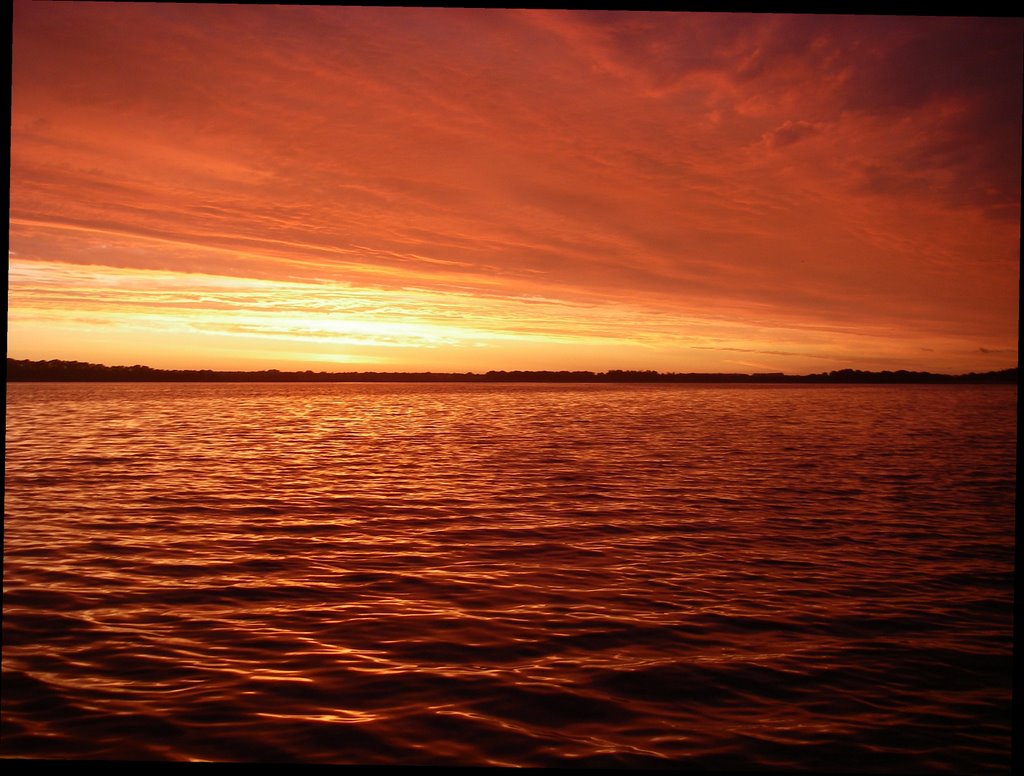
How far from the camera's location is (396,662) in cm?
634

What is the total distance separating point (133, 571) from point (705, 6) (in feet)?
30.4

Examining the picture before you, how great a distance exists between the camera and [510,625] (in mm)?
7371

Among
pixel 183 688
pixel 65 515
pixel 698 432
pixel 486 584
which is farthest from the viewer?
pixel 698 432

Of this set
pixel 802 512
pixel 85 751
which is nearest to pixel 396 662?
pixel 85 751

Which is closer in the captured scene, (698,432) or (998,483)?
(998,483)

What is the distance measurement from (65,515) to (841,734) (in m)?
12.7

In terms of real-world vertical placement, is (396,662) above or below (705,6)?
below

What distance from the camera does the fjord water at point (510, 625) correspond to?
511 centimetres

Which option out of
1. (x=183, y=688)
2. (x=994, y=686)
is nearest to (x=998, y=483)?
(x=994, y=686)

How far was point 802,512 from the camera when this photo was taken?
1485 cm

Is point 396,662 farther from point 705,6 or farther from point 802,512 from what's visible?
point 802,512

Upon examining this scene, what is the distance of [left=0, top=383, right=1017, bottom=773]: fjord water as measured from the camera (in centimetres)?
511

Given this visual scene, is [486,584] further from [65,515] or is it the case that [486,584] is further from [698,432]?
[698,432]

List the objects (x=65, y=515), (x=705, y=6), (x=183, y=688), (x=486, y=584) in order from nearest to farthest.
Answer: (x=705, y=6) → (x=183, y=688) → (x=486, y=584) → (x=65, y=515)
